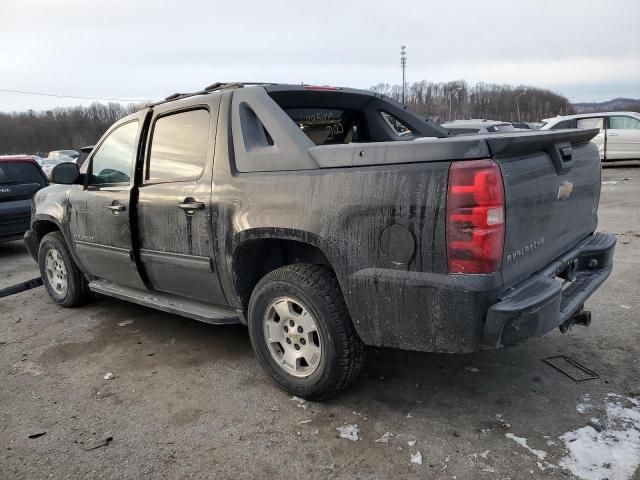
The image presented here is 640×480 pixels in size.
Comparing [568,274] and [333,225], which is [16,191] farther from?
[568,274]

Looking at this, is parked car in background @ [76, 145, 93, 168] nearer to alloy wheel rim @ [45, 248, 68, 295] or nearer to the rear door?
alloy wheel rim @ [45, 248, 68, 295]

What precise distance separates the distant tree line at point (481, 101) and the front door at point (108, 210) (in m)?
89.2

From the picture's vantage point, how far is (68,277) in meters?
5.05

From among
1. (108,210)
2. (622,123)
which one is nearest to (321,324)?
(108,210)

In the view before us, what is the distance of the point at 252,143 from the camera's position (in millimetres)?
3230

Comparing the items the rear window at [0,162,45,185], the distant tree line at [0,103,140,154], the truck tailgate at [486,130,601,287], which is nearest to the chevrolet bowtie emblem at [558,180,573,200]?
the truck tailgate at [486,130,601,287]

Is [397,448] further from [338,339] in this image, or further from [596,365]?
[596,365]

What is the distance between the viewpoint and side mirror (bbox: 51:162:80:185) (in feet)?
14.1

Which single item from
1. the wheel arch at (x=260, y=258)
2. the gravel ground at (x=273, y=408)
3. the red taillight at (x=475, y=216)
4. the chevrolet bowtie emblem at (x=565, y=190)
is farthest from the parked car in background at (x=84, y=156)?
the chevrolet bowtie emblem at (x=565, y=190)

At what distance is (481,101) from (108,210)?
371 ft

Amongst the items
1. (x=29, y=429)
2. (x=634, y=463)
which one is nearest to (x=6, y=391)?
(x=29, y=429)

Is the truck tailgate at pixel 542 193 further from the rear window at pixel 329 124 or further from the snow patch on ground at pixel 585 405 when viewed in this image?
the rear window at pixel 329 124

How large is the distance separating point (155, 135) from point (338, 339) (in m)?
2.19

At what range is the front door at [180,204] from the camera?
3422 millimetres
